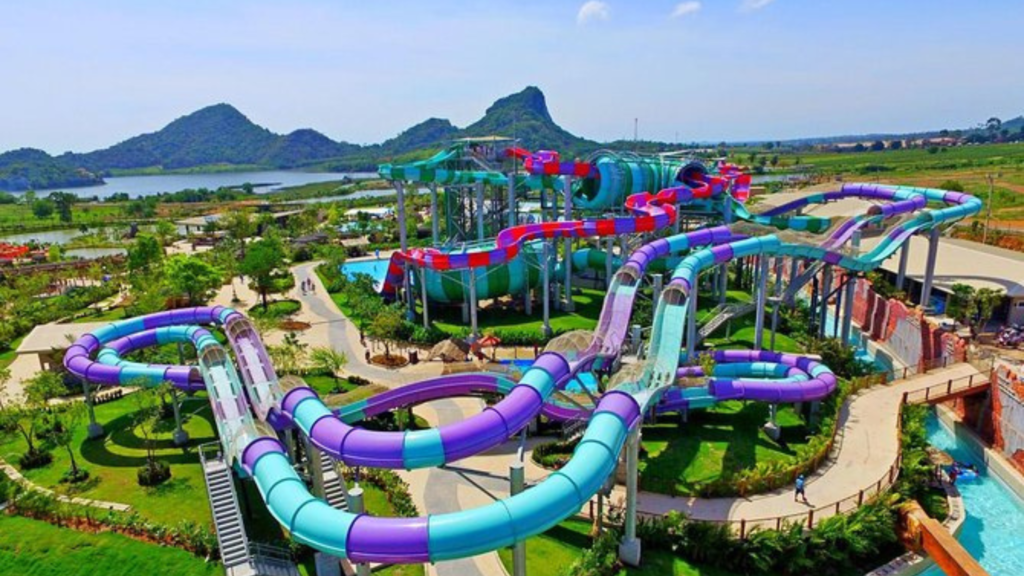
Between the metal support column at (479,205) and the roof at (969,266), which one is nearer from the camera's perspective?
the roof at (969,266)

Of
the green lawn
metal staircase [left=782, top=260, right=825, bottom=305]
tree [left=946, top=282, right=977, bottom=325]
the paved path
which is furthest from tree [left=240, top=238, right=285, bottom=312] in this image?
tree [left=946, top=282, right=977, bottom=325]

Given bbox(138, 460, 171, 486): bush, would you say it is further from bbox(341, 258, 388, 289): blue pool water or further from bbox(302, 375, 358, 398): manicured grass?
bbox(341, 258, 388, 289): blue pool water

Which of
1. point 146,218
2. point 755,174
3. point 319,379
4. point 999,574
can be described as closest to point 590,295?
point 319,379

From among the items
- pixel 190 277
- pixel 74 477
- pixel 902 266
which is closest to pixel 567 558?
pixel 74 477

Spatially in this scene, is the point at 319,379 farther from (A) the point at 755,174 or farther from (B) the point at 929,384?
(A) the point at 755,174

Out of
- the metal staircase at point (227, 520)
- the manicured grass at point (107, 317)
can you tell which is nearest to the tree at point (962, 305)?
the metal staircase at point (227, 520)

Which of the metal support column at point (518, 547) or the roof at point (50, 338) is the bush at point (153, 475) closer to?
the roof at point (50, 338)
